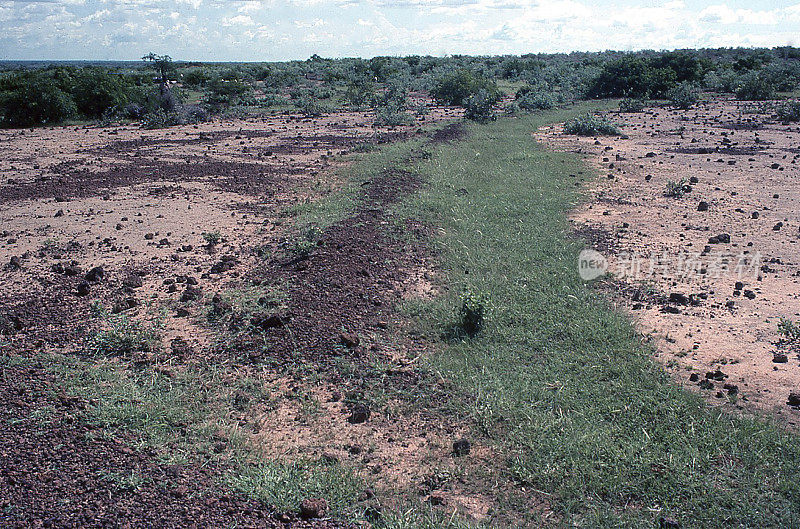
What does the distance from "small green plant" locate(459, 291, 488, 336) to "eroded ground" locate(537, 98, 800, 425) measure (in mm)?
1546

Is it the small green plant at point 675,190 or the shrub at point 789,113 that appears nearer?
the small green plant at point 675,190

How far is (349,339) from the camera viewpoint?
5.25 meters

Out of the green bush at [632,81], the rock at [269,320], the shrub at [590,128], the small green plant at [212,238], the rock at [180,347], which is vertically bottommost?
the rock at [180,347]

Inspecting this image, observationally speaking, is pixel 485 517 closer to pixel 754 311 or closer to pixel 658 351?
pixel 658 351

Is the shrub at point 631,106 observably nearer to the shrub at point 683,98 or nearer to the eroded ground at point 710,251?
the shrub at point 683,98

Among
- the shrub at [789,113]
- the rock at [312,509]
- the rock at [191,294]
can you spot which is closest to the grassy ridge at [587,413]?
the rock at [312,509]

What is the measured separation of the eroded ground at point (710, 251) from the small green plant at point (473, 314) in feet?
5.07

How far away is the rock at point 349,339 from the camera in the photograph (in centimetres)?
524

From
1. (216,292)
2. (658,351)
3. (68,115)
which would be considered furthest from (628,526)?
(68,115)

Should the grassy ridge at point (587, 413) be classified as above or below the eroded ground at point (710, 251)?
below

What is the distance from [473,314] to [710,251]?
160 inches

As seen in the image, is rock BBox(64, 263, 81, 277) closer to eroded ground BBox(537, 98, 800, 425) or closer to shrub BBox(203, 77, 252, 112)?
eroded ground BBox(537, 98, 800, 425)

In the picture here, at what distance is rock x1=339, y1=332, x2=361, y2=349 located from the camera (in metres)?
5.24

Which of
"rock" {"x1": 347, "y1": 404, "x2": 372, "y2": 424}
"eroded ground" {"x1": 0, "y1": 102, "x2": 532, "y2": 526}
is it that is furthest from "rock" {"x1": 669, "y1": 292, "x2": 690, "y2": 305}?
"rock" {"x1": 347, "y1": 404, "x2": 372, "y2": 424}
